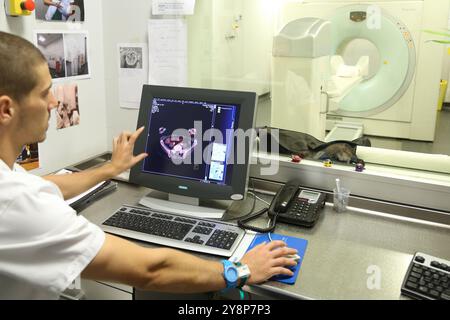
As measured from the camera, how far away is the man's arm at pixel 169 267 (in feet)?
2.93

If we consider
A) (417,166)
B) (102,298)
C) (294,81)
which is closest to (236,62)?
(294,81)

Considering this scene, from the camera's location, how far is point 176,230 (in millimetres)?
1247

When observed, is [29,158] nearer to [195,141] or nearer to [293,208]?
Result: [195,141]

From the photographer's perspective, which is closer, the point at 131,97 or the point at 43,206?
the point at 43,206

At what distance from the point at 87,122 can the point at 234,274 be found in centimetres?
109

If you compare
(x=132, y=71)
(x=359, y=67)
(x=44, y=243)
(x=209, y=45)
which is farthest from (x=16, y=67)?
(x=359, y=67)

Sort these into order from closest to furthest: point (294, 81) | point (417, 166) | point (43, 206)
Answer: point (43, 206) < point (417, 166) < point (294, 81)

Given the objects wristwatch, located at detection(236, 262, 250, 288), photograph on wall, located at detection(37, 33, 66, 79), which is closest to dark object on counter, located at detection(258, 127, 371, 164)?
wristwatch, located at detection(236, 262, 250, 288)

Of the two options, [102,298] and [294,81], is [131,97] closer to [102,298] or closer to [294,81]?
[294,81]

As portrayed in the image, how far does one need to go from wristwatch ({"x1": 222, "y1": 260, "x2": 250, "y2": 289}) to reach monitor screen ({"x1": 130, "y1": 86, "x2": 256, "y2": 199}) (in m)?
0.35

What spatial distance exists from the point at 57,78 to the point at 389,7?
5.42ft
